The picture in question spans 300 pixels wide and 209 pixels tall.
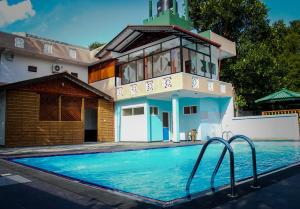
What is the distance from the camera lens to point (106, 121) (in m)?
19.9

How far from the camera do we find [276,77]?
25.2 metres

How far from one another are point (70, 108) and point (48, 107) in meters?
1.53

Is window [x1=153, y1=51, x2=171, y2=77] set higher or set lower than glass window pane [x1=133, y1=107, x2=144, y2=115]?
higher

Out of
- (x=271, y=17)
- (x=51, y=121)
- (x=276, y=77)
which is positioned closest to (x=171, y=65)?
(x=51, y=121)

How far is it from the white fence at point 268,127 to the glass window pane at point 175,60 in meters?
6.64

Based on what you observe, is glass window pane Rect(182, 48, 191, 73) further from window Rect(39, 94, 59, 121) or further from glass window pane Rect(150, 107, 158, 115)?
window Rect(39, 94, 59, 121)

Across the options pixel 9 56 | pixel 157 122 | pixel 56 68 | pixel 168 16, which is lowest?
pixel 157 122

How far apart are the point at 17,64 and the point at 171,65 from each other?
1160cm

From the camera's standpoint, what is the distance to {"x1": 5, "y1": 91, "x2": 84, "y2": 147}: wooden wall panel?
14.8 metres

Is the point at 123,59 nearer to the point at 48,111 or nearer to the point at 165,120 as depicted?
the point at 165,120

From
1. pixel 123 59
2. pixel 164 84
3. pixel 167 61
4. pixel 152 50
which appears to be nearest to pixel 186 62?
pixel 167 61

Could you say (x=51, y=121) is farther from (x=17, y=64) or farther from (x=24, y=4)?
(x=24, y=4)

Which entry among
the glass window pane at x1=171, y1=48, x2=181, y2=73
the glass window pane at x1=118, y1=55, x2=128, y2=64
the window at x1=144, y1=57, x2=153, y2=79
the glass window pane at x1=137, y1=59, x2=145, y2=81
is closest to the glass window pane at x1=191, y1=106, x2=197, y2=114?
the glass window pane at x1=171, y1=48, x2=181, y2=73

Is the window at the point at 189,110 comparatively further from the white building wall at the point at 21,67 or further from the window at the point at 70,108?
the white building wall at the point at 21,67
